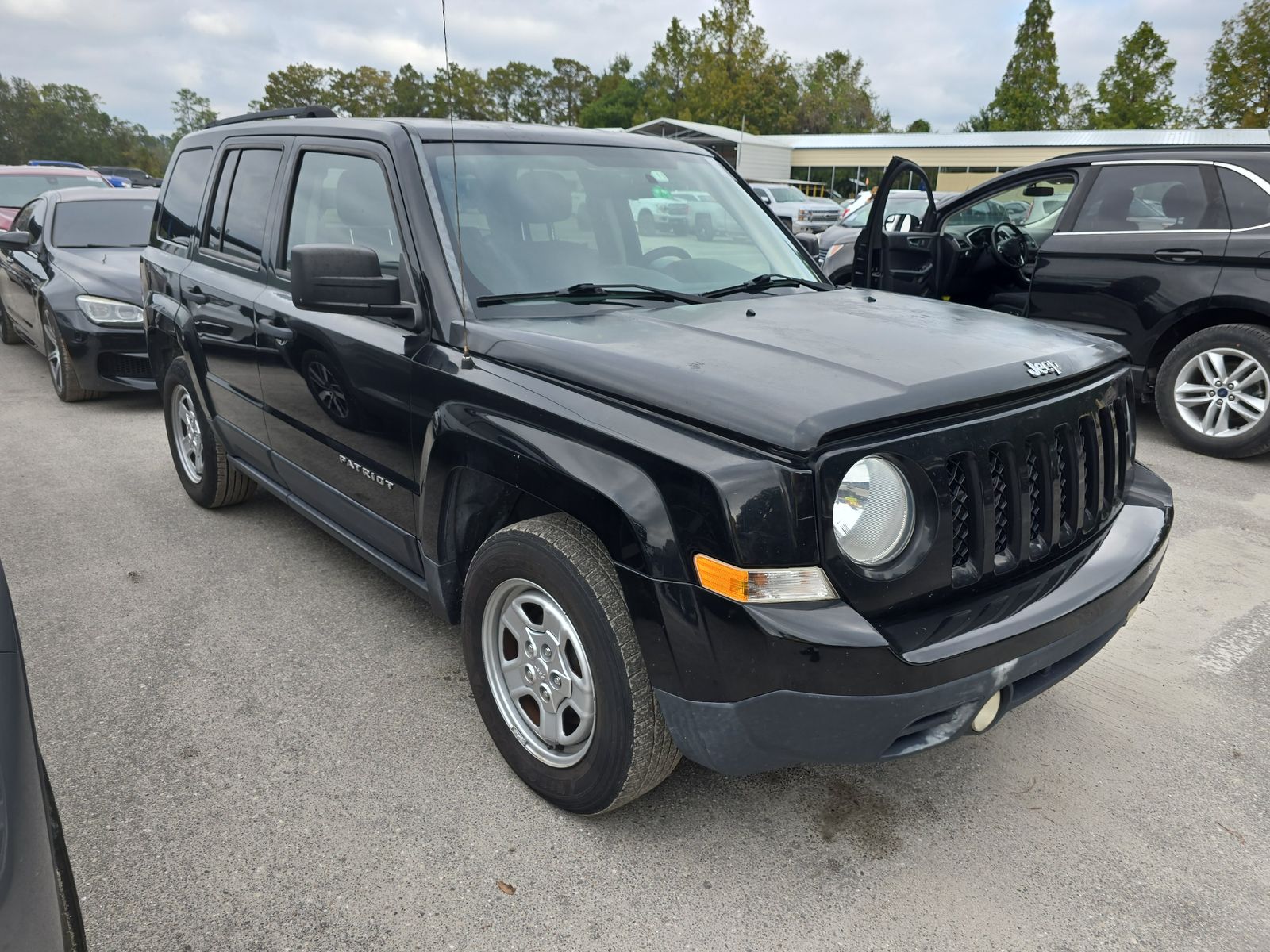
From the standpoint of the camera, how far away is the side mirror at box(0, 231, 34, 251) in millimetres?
7664

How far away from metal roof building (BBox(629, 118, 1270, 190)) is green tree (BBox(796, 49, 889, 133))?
32.5 metres

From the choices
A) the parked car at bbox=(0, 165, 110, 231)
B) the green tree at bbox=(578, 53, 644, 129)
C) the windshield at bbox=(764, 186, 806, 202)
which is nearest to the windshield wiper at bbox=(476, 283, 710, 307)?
the parked car at bbox=(0, 165, 110, 231)

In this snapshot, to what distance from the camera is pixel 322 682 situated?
3238 mm

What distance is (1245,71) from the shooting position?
3541 cm

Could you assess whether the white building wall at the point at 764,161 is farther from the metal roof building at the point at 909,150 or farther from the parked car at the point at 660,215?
the parked car at the point at 660,215

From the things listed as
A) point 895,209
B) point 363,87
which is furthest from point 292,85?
point 895,209

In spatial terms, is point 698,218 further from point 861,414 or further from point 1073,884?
point 1073,884

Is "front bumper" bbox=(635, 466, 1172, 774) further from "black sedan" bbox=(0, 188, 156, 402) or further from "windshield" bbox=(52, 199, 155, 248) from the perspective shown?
"windshield" bbox=(52, 199, 155, 248)

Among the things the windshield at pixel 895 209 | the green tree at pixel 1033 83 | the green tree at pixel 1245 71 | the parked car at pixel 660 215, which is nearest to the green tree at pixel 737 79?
the green tree at pixel 1033 83

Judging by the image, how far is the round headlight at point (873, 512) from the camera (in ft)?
6.51

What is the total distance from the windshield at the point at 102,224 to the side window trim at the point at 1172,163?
25.3 feet

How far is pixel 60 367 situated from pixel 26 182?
666 cm

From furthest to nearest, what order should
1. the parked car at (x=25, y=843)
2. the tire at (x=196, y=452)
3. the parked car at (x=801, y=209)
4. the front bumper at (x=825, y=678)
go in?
the parked car at (x=801, y=209)
the tire at (x=196, y=452)
the front bumper at (x=825, y=678)
the parked car at (x=25, y=843)

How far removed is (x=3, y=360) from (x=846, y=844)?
984 cm
